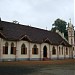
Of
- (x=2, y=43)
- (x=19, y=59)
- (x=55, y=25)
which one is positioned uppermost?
(x=55, y=25)

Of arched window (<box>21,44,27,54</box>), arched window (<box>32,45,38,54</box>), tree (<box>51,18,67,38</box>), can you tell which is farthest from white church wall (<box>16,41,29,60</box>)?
tree (<box>51,18,67,38</box>)

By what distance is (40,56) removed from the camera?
3928 centimetres

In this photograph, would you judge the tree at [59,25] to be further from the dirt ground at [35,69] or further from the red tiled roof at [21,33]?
the dirt ground at [35,69]

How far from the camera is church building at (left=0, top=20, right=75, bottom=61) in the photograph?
33125 millimetres

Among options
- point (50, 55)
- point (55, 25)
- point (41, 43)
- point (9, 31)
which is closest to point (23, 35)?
point (9, 31)

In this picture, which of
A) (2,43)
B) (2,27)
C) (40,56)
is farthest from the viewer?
(40,56)

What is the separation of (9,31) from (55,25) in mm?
59981

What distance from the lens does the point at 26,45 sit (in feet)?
119

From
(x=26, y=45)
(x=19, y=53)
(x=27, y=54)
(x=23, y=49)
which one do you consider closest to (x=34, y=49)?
(x=27, y=54)

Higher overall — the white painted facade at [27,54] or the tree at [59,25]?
the tree at [59,25]

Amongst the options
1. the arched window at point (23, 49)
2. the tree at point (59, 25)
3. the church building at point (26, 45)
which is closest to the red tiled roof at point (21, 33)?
the church building at point (26, 45)

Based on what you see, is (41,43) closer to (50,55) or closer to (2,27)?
(50,55)

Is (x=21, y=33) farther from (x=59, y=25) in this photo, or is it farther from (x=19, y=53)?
(x=59, y=25)

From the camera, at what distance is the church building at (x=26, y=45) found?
1304 inches
